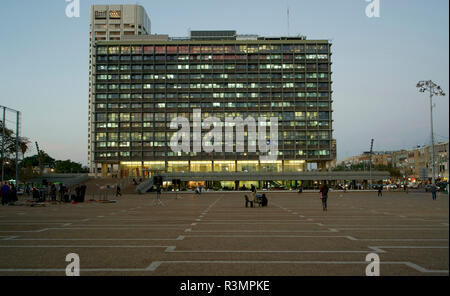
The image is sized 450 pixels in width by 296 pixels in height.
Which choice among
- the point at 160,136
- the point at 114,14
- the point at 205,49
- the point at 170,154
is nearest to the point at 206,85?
the point at 205,49

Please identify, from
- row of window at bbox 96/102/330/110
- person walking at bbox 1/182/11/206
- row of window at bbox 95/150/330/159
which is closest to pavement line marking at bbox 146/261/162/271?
person walking at bbox 1/182/11/206

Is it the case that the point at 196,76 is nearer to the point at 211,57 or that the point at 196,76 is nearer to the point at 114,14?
the point at 211,57

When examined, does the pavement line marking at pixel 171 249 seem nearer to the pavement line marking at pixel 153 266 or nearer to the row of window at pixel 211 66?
the pavement line marking at pixel 153 266

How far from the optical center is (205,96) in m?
116

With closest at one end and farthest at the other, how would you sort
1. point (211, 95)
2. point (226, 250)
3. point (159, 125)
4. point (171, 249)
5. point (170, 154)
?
point (226, 250) → point (171, 249) → point (170, 154) → point (159, 125) → point (211, 95)

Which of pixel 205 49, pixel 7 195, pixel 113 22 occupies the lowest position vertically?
pixel 7 195

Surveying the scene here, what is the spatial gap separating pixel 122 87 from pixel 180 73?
18193 mm

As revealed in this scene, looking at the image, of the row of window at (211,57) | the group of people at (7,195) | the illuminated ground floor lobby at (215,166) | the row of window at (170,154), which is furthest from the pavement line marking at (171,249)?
the row of window at (211,57)

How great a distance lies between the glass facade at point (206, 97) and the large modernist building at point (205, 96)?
30cm

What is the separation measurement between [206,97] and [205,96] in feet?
1.52

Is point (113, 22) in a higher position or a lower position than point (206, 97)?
higher

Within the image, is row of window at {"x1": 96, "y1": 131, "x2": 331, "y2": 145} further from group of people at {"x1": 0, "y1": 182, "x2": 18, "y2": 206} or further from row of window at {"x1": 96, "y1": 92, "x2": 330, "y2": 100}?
group of people at {"x1": 0, "y1": 182, "x2": 18, "y2": 206}

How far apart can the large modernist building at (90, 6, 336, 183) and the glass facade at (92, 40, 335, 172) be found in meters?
0.30
